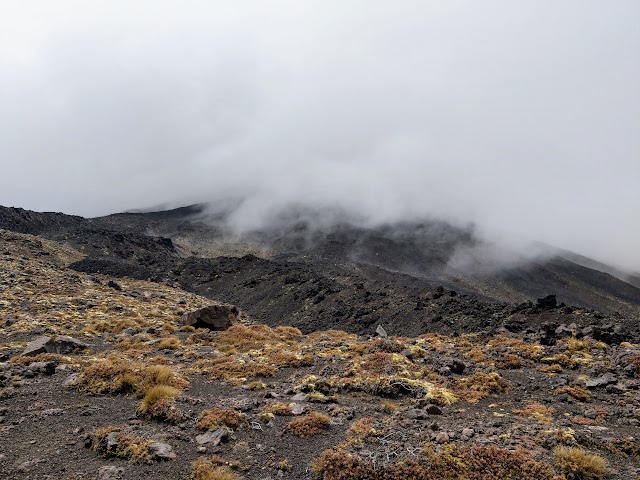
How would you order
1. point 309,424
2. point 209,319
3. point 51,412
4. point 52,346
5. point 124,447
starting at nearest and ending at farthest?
point 124,447 → point 309,424 → point 51,412 → point 52,346 → point 209,319

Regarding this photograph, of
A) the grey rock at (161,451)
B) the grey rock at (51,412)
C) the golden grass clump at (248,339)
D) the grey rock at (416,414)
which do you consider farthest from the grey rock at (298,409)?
the golden grass clump at (248,339)

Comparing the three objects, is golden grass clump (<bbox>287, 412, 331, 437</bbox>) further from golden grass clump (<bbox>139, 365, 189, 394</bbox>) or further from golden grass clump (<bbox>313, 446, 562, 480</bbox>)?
golden grass clump (<bbox>139, 365, 189, 394</bbox>)

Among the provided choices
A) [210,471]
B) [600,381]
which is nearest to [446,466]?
[210,471]

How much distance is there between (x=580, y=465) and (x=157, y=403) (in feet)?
31.3

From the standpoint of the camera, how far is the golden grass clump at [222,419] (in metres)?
9.55

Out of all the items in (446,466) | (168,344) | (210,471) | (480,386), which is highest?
(446,466)

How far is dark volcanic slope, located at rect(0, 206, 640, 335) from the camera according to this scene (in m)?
37.2

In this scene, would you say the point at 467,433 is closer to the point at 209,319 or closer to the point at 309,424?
the point at 309,424

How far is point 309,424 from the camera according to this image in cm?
982

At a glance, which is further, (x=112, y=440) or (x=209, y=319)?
(x=209, y=319)

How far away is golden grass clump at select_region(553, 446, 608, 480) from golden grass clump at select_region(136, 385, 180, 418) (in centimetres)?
884

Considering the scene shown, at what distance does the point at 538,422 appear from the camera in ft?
34.0

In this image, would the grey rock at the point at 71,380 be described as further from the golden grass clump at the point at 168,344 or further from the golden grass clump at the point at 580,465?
the golden grass clump at the point at 580,465

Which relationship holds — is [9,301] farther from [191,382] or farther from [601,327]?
[601,327]
